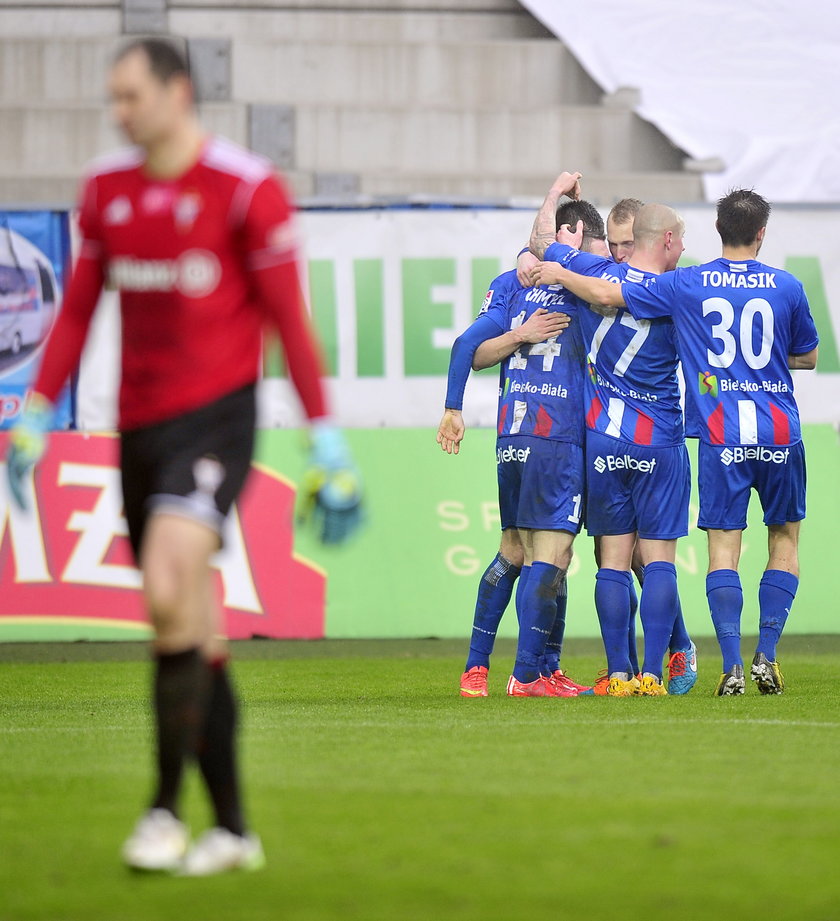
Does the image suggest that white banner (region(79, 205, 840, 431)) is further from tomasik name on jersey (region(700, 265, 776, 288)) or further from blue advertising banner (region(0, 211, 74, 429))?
tomasik name on jersey (region(700, 265, 776, 288))

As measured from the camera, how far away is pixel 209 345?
13.4 feet

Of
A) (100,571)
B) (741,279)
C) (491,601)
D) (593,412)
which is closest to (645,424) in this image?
(593,412)

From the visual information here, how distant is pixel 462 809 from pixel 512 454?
12.3 ft

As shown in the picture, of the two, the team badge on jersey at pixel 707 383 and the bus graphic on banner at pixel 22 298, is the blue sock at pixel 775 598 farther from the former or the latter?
the bus graphic on banner at pixel 22 298

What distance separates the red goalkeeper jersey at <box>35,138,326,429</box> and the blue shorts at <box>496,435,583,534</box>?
402cm

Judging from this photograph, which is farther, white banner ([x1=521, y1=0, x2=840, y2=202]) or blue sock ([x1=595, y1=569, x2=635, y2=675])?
white banner ([x1=521, y1=0, x2=840, y2=202])

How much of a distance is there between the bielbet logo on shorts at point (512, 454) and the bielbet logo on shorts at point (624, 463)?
0.33 metres

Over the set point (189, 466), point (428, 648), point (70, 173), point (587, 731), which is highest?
point (70, 173)

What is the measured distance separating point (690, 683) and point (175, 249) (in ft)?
16.2

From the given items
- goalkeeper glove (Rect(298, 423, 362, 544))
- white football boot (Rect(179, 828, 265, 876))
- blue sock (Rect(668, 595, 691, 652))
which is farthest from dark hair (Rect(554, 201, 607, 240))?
white football boot (Rect(179, 828, 265, 876))

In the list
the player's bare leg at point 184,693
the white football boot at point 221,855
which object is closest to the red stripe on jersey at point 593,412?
the player's bare leg at point 184,693

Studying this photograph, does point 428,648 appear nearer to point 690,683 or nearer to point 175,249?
point 690,683

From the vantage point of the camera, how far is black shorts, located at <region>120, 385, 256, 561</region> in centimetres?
396

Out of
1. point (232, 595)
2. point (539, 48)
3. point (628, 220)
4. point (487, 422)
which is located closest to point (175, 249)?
point (628, 220)
